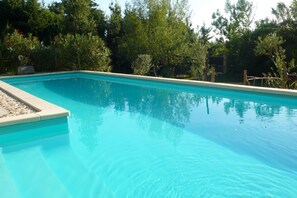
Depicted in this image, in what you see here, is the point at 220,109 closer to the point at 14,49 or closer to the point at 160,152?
the point at 160,152

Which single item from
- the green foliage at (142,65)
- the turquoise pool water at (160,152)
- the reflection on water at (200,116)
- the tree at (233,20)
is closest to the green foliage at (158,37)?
the green foliage at (142,65)

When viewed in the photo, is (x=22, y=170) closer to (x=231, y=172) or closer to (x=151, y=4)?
(x=231, y=172)

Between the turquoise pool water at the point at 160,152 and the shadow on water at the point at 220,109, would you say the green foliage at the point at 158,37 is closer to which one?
the shadow on water at the point at 220,109

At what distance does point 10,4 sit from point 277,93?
21490 millimetres

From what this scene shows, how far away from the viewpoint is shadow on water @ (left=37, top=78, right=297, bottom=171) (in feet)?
13.6

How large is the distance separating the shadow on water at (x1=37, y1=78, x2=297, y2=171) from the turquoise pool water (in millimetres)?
19

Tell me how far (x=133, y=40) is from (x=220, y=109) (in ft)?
41.9

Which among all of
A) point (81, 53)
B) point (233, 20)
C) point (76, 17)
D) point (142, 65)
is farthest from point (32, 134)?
point (233, 20)

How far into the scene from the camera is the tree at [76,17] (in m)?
18.9

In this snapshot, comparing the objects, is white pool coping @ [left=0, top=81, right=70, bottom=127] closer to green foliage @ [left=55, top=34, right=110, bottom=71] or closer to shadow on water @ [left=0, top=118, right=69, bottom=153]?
shadow on water @ [left=0, top=118, right=69, bottom=153]

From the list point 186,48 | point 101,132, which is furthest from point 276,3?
point 101,132

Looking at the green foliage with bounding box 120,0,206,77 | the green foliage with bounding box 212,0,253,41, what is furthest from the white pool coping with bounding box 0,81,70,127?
the green foliage with bounding box 212,0,253,41

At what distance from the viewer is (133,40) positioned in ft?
61.1

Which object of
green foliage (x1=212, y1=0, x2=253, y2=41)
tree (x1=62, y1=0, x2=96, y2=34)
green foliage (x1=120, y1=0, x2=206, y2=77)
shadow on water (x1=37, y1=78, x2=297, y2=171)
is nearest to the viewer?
shadow on water (x1=37, y1=78, x2=297, y2=171)
